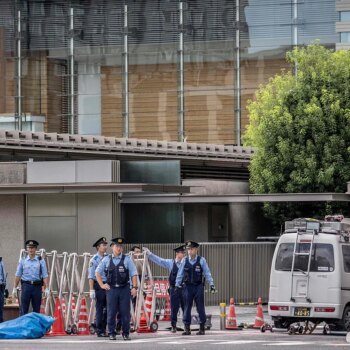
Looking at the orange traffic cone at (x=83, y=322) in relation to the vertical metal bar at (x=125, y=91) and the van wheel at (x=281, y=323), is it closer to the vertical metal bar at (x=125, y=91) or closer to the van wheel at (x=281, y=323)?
the van wheel at (x=281, y=323)

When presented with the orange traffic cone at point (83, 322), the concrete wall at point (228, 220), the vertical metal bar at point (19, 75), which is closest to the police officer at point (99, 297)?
the orange traffic cone at point (83, 322)

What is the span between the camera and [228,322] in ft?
90.4

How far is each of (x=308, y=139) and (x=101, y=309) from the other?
834 inches

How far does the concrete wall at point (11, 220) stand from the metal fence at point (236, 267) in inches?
131

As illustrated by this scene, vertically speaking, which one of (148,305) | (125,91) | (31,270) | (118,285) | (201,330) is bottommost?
(201,330)

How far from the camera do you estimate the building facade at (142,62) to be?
6644 cm

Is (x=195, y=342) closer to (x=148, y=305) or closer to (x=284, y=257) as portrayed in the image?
(x=148, y=305)

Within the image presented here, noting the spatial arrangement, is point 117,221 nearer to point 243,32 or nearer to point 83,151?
point 83,151

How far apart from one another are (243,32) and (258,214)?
23570 millimetres

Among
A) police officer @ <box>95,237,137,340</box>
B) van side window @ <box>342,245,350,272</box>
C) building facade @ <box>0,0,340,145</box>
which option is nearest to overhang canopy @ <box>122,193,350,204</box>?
van side window @ <box>342,245,350,272</box>

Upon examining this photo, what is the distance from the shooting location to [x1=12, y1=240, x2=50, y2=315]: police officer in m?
26.5

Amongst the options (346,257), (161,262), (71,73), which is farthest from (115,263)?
(71,73)

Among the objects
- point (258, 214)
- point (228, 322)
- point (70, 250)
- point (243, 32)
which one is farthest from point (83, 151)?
point (243, 32)

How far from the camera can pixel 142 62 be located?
6881cm
